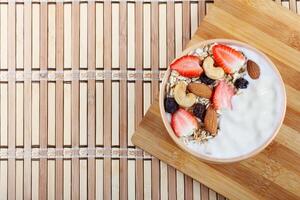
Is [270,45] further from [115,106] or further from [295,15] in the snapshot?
[115,106]

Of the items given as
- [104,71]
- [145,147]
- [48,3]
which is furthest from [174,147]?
[48,3]

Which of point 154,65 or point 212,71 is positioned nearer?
point 212,71

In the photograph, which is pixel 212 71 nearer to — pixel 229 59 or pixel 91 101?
pixel 229 59

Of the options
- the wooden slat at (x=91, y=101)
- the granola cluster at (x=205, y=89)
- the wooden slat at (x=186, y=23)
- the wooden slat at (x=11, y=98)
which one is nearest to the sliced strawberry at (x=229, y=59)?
the granola cluster at (x=205, y=89)

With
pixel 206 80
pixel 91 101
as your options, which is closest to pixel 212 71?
pixel 206 80

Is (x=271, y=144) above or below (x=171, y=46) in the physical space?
below

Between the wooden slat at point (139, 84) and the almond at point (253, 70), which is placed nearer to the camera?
the almond at point (253, 70)

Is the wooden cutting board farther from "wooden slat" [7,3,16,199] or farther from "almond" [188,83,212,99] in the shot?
"wooden slat" [7,3,16,199]

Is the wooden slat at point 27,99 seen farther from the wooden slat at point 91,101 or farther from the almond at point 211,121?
the almond at point 211,121
